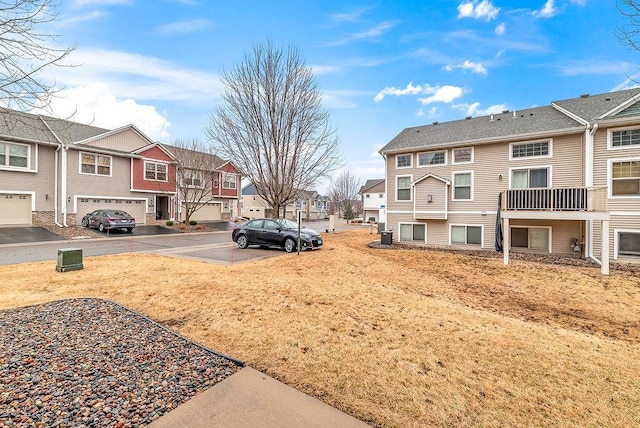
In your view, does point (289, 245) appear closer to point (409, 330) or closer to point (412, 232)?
point (412, 232)

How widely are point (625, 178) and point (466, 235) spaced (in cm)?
649

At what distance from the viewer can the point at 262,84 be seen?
1630 cm

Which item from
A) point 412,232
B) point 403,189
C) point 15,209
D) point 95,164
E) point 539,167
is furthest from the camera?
point 95,164

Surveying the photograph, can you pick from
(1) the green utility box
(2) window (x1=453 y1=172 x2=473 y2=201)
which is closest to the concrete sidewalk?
(1) the green utility box

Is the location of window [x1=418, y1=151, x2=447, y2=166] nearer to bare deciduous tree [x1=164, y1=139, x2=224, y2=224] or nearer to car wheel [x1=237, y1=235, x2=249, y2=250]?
car wheel [x1=237, y1=235, x2=249, y2=250]

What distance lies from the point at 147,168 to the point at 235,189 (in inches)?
415

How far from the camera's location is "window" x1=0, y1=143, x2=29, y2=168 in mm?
17420

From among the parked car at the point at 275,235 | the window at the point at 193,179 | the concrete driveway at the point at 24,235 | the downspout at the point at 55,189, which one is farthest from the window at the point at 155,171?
the parked car at the point at 275,235

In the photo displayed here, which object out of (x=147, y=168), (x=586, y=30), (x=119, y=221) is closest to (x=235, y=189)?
(x=147, y=168)

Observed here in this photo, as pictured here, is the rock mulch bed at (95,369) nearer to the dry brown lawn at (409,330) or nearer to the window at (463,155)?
the dry brown lawn at (409,330)

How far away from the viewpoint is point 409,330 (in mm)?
4398

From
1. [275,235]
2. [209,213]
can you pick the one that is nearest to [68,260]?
[275,235]

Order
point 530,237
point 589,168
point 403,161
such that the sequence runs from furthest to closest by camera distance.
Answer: point 403,161 < point 530,237 < point 589,168

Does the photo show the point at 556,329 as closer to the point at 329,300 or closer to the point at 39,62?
the point at 329,300
